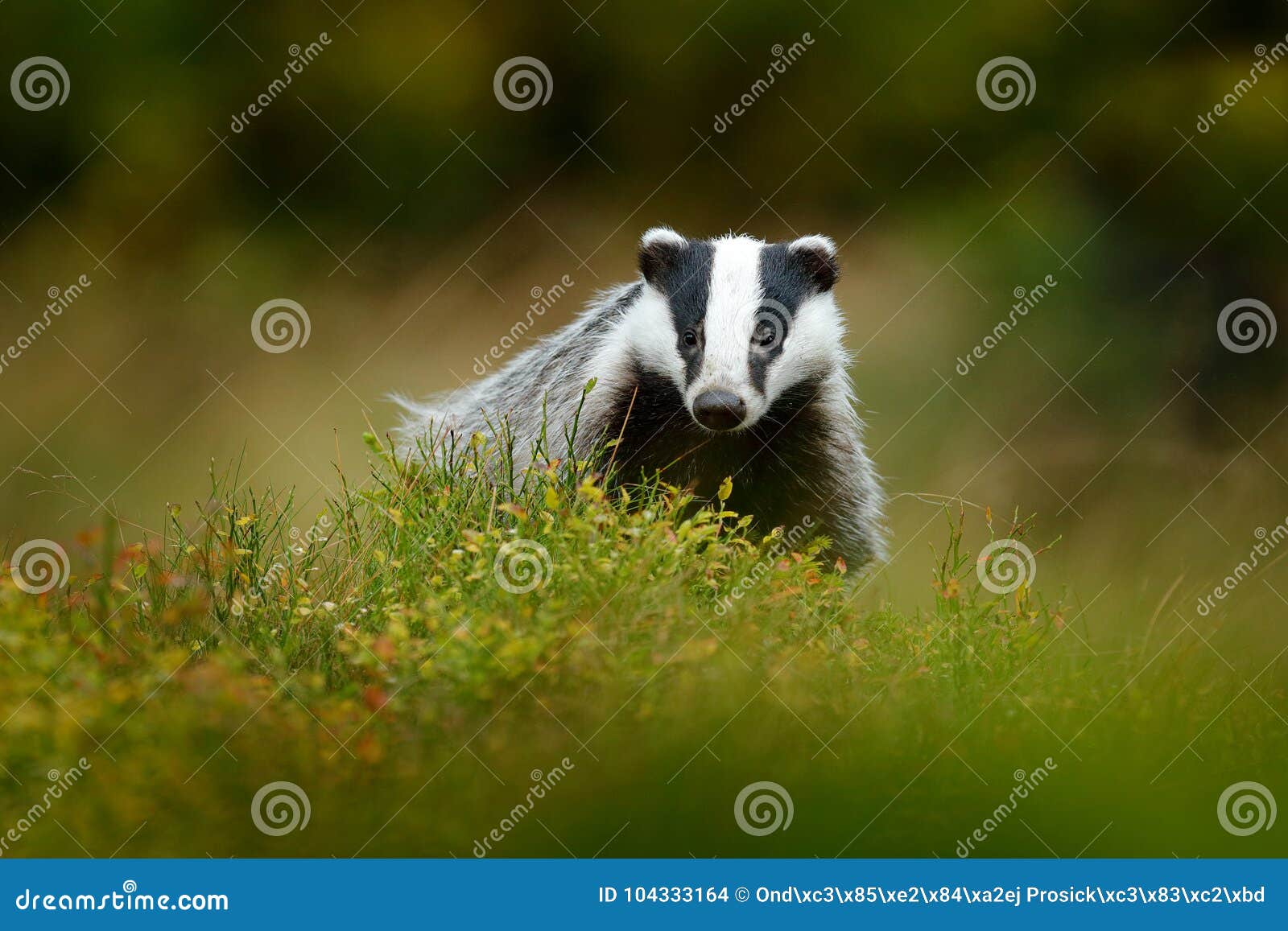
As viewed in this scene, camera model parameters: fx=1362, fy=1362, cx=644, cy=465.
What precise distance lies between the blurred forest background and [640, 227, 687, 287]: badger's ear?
116 inches

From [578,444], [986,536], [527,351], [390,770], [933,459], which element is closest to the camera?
[390,770]

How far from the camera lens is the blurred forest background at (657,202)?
7945 mm

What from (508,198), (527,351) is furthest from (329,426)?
(508,198)

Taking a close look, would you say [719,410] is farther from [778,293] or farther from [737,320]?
[778,293]

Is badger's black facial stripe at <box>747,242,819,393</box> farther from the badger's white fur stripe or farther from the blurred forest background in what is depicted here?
the blurred forest background

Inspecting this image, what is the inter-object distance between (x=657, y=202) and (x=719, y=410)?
16.7 ft

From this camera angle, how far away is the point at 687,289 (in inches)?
186

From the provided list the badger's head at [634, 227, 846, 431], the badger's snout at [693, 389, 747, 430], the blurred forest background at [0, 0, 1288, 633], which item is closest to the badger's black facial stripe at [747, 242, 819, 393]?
the badger's head at [634, 227, 846, 431]

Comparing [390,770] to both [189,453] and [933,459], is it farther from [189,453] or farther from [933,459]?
[933,459]

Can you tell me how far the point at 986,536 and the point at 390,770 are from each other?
474 centimetres

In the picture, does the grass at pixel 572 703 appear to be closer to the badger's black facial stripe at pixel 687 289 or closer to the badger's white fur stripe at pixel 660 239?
the badger's black facial stripe at pixel 687 289

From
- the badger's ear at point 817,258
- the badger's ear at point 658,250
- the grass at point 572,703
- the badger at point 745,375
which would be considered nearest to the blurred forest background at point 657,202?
the badger at point 745,375

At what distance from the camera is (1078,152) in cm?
836

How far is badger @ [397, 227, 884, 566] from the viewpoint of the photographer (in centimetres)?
462
